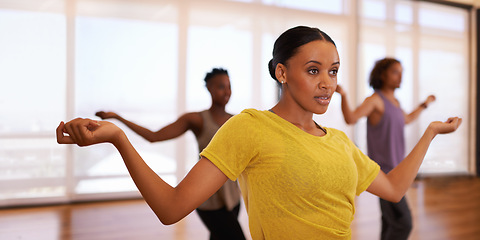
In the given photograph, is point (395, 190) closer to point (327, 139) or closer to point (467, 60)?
point (327, 139)

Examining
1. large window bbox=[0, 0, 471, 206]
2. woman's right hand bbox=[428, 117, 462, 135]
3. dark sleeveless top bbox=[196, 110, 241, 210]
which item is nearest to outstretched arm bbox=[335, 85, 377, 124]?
dark sleeveless top bbox=[196, 110, 241, 210]

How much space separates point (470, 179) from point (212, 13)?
14.6 ft

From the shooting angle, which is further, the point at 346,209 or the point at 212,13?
the point at 212,13

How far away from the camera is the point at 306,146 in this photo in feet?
3.07

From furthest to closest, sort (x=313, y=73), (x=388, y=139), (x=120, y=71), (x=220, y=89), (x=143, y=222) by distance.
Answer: (x=120, y=71)
(x=143, y=222)
(x=388, y=139)
(x=220, y=89)
(x=313, y=73)

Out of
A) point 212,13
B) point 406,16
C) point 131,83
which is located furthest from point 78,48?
point 406,16

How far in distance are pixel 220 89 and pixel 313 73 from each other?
1192mm

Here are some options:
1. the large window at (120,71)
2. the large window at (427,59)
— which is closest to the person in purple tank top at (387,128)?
the large window at (120,71)

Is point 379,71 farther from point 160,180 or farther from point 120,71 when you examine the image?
point 120,71

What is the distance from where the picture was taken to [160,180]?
0.84m

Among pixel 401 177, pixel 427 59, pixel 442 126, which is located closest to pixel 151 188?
pixel 401 177

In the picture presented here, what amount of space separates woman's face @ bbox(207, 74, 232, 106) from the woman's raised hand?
1.34 meters

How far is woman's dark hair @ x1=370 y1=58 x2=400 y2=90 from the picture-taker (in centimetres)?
251

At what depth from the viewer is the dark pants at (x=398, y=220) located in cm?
221
